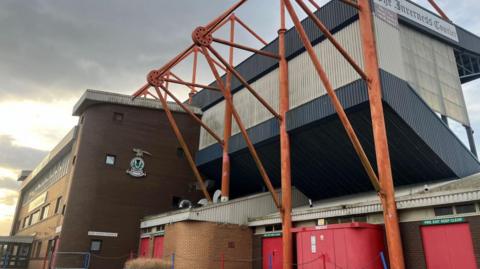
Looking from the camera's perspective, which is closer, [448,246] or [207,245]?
[448,246]

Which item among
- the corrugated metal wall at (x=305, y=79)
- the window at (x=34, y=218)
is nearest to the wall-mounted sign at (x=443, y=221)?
the corrugated metal wall at (x=305, y=79)

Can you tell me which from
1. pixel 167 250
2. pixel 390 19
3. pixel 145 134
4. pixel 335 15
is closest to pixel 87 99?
pixel 145 134

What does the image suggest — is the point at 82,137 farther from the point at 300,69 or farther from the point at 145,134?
the point at 300,69

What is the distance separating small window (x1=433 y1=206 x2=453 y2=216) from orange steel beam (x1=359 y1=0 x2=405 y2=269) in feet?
5.36

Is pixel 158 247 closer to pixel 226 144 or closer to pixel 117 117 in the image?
pixel 226 144

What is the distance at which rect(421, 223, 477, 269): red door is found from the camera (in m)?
15.2

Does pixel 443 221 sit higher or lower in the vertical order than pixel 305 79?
lower

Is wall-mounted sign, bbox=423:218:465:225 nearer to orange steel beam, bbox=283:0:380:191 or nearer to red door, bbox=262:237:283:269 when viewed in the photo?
orange steel beam, bbox=283:0:380:191

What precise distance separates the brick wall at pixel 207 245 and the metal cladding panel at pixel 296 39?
11614 mm

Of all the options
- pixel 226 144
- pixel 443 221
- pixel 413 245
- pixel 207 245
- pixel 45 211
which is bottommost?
pixel 413 245

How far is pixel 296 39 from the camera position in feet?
83.1

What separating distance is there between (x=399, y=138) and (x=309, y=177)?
766 cm

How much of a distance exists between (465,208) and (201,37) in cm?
1554

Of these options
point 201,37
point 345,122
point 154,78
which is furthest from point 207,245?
point 201,37
